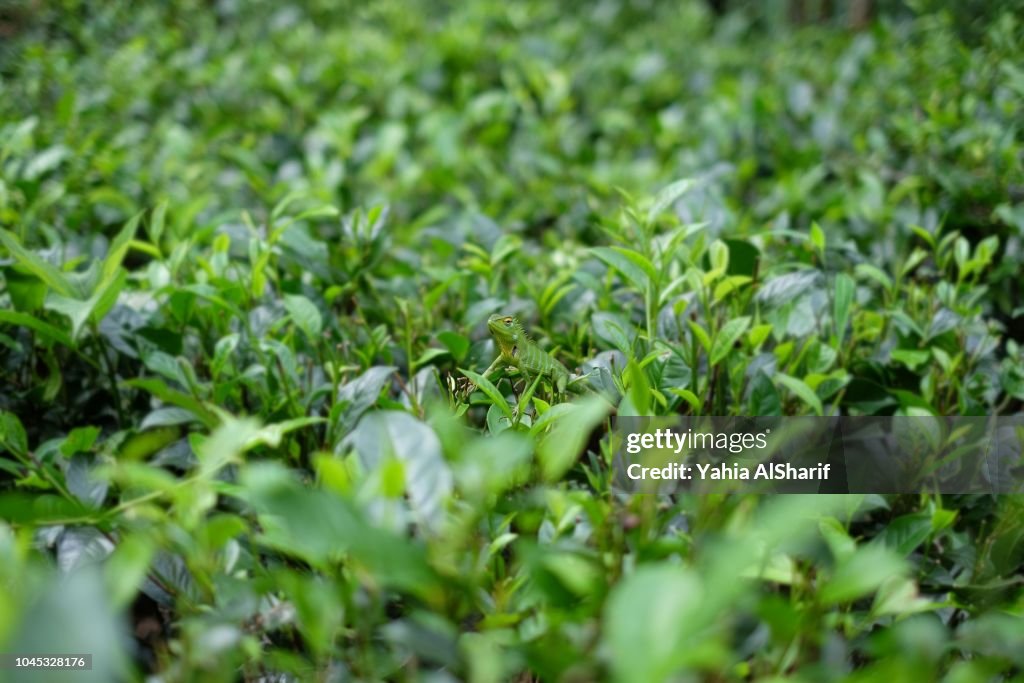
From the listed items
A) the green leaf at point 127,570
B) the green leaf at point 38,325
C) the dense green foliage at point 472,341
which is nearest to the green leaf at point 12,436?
the dense green foliage at point 472,341

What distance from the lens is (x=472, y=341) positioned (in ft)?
4.89

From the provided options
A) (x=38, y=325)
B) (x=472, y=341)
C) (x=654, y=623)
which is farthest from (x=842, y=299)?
(x=38, y=325)

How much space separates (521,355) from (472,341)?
0.45m

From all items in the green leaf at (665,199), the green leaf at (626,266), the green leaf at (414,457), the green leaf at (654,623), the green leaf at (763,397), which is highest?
the green leaf at (665,199)

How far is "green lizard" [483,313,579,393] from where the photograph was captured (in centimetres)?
104

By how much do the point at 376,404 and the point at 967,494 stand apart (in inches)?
35.2

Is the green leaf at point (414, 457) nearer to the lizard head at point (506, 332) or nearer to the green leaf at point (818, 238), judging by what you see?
the lizard head at point (506, 332)

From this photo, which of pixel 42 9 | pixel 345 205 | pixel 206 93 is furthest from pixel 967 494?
pixel 42 9

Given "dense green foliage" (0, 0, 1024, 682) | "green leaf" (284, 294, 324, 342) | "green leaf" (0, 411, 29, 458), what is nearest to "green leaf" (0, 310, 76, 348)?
"dense green foliage" (0, 0, 1024, 682)

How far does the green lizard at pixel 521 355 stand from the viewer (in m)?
1.04

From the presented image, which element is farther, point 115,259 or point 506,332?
point 115,259

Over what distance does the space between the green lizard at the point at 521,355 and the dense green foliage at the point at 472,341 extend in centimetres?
6

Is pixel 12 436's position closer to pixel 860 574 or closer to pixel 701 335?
pixel 701 335

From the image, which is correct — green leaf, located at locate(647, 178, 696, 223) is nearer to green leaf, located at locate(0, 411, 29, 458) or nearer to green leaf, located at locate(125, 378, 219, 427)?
green leaf, located at locate(125, 378, 219, 427)
